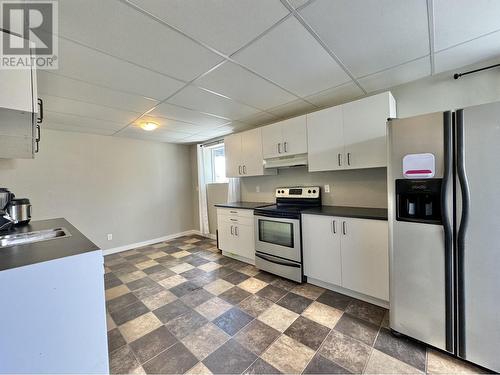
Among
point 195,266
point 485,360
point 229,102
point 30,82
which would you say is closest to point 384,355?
point 485,360

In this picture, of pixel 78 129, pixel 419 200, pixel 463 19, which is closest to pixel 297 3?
pixel 463 19

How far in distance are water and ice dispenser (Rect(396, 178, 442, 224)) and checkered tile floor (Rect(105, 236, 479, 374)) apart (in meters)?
1.02

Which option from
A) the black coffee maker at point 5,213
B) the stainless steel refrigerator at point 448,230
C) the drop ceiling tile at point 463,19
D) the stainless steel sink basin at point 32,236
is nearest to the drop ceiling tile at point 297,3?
the drop ceiling tile at point 463,19

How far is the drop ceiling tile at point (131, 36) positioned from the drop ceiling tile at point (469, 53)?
205 centimetres

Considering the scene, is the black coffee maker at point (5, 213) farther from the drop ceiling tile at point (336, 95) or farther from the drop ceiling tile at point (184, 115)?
the drop ceiling tile at point (336, 95)

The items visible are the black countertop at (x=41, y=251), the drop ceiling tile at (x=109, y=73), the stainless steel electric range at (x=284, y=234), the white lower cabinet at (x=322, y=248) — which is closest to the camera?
the black countertop at (x=41, y=251)

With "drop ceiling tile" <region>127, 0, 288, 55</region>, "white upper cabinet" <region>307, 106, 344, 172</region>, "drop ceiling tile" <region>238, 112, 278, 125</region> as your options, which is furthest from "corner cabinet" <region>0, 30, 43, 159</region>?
"white upper cabinet" <region>307, 106, 344, 172</region>

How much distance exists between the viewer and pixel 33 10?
1.21 meters

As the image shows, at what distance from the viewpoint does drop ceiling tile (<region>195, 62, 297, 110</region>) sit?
1.97m

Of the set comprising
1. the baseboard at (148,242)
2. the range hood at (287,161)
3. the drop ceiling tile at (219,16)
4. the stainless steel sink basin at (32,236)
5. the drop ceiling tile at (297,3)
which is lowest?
the baseboard at (148,242)

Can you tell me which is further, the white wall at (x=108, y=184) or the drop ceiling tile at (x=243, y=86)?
the white wall at (x=108, y=184)

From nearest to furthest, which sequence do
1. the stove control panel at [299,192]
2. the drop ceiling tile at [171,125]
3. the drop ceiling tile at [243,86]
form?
the drop ceiling tile at [243,86], the stove control panel at [299,192], the drop ceiling tile at [171,125]

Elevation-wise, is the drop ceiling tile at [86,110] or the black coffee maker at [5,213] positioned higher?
the drop ceiling tile at [86,110]

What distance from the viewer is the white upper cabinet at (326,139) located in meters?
2.52
